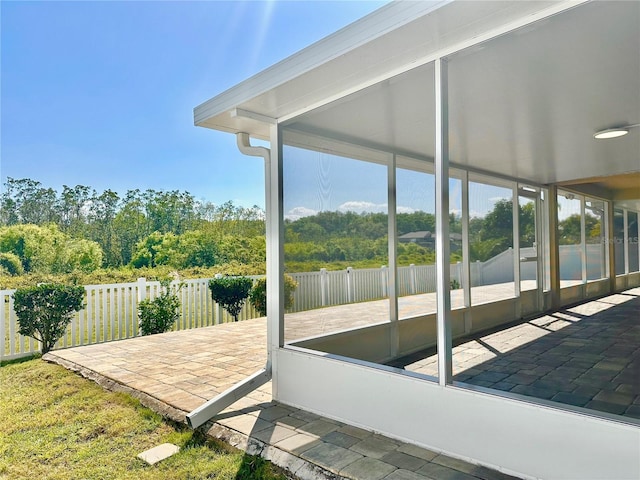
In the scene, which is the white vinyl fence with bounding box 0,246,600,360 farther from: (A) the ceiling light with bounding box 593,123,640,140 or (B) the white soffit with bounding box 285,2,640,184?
(A) the ceiling light with bounding box 593,123,640,140

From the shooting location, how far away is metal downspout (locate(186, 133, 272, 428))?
3012mm

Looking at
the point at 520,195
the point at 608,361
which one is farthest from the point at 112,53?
the point at 608,361

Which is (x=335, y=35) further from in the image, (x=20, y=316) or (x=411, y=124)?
(x=20, y=316)

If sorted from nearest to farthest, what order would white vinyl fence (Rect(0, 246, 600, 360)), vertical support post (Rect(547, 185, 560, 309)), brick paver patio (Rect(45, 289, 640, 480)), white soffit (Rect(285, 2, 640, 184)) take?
white soffit (Rect(285, 2, 640, 184)), brick paver patio (Rect(45, 289, 640, 480)), white vinyl fence (Rect(0, 246, 600, 360)), vertical support post (Rect(547, 185, 560, 309))

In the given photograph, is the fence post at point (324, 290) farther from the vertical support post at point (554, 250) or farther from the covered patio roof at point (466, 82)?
the vertical support post at point (554, 250)

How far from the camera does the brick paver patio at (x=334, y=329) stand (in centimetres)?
→ 240

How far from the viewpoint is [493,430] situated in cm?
218

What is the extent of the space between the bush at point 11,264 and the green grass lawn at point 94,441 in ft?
37.9

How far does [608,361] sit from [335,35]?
4.02m

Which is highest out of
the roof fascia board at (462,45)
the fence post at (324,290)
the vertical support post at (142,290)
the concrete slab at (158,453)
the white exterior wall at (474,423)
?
the roof fascia board at (462,45)

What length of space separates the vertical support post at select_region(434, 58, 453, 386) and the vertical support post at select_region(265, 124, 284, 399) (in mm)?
1449

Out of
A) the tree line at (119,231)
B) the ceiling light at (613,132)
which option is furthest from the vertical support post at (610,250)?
the tree line at (119,231)

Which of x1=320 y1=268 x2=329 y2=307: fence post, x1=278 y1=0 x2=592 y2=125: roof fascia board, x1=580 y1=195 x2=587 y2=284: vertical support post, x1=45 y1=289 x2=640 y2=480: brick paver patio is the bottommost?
x1=45 y1=289 x2=640 y2=480: brick paver patio

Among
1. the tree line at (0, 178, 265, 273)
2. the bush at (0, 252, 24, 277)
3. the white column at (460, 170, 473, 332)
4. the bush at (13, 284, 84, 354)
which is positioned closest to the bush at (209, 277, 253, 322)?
the bush at (13, 284, 84, 354)
